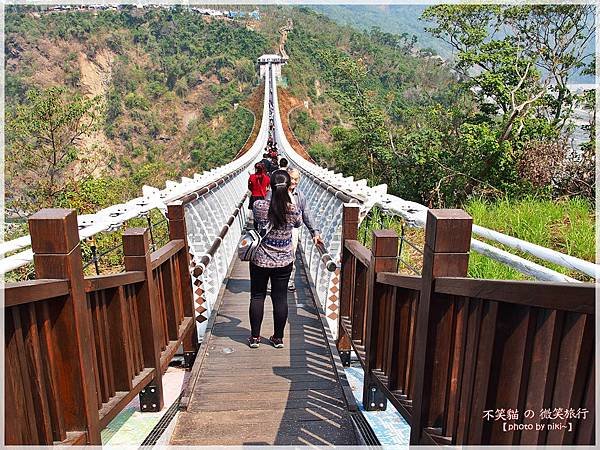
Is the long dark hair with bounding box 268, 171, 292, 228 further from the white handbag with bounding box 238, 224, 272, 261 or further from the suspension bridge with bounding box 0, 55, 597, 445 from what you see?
the suspension bridge with bounding box 0, 55, 597, 445

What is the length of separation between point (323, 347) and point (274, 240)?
30.3 inches

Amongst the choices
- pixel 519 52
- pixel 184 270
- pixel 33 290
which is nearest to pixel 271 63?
pixel 519 52

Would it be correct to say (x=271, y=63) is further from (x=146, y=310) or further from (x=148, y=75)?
(x=146, y=310)

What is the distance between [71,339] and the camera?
1.45m

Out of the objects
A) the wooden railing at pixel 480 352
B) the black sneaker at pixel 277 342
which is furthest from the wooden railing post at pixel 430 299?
the black sneaker at pixel 277 342

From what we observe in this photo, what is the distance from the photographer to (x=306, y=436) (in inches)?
84.7

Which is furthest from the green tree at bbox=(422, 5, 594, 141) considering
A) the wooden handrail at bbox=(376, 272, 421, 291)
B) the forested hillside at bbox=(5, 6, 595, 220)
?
the wooden handrail at bbox=(376, 272, 421, 291)

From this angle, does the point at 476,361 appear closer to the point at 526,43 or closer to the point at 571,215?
the point at 571,215

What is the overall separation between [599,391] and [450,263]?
1.86ft

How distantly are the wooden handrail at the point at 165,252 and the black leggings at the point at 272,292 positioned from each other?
470 millimetres

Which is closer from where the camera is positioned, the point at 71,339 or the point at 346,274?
the point at 71,339

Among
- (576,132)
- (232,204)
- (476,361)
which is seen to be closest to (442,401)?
(476,361)

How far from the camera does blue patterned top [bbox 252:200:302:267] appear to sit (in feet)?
9.30

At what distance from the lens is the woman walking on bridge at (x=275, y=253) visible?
2760 millimetres
